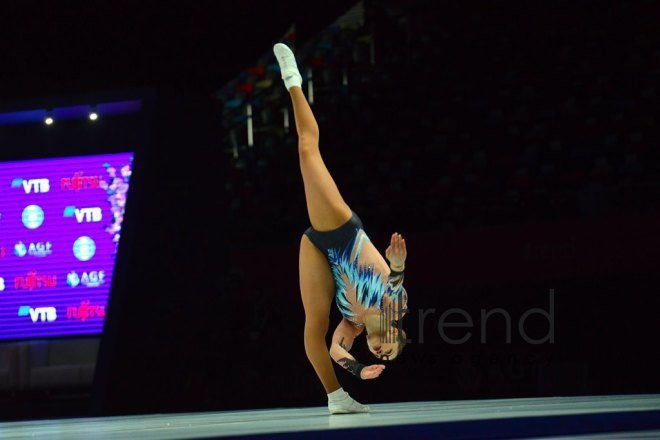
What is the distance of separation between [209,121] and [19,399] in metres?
3.08

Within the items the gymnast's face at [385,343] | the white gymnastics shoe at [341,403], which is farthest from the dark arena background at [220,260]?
the gymnast's face at [385,343]

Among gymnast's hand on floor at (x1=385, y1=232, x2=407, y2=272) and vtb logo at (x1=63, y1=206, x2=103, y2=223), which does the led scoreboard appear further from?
gymnast's hand on floor at (x1=385, y1=232, x2=407, y2=272)

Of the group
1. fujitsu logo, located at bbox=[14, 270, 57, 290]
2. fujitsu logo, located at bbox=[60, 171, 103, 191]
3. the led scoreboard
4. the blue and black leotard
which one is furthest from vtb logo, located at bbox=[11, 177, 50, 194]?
the blue and black leotard

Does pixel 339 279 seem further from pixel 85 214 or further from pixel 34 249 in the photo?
pixel 34 249

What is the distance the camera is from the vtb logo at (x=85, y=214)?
892 cm

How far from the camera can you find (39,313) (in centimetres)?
898

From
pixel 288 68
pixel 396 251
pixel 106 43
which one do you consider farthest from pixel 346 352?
pixel 106 43

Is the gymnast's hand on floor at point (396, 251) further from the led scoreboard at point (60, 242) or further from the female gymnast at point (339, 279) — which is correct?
the led scoreboard at point (60, 242)

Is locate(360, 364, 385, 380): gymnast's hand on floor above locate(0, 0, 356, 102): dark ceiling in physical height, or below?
below

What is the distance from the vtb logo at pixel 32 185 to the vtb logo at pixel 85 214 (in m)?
0.27

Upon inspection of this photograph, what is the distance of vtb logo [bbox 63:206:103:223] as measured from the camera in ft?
29.3

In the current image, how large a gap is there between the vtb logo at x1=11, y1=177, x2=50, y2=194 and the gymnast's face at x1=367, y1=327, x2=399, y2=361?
4.51 m

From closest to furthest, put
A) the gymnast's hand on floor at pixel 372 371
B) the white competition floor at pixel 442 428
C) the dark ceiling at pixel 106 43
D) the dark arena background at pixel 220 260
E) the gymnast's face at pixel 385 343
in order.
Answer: the white competition floor at pixel 442 428 < the gymnast's hand on floor at pixel 372 371 < the gymnast's face at pixel 385 343 < the dark arena background at pixel 220 260 < the dark ceiling at pixel 106 43

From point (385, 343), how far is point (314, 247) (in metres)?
0.59
